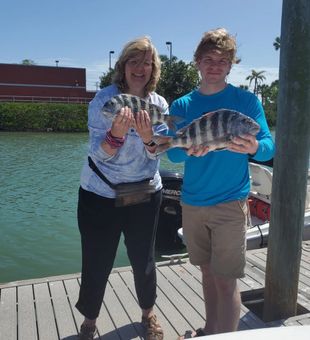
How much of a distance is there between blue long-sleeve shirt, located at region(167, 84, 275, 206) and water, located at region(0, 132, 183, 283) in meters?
4.47

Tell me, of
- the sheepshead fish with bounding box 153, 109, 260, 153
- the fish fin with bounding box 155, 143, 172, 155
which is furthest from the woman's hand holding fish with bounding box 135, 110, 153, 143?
the sheepshead fish with bounding box 153, 109, 260, 153

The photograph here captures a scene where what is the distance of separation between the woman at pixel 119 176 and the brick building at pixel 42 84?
47.5 metres

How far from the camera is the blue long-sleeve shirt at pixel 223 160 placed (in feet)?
9.78

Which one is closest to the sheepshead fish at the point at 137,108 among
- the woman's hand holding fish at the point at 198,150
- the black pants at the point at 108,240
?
the woman's hand holding fish at the point at 198,150

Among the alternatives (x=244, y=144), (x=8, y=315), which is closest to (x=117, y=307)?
(x=8, y=315)

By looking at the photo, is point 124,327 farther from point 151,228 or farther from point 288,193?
point 288,193

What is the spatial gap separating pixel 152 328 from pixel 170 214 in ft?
10.8

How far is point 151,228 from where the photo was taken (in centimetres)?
332

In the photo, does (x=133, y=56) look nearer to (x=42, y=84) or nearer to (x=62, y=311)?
(x=62, y=311)

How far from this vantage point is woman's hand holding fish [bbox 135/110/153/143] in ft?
9.55

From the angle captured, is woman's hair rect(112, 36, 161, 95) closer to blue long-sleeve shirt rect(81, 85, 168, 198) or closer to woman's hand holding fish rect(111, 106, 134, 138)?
blue long-sleeve shirt rect(81, 85, 168, 198)

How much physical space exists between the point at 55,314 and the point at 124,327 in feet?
2.20

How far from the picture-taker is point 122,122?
2854 mm

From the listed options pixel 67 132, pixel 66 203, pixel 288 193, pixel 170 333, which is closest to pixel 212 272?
pixel 170 333
